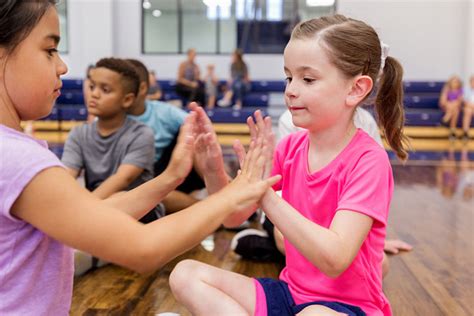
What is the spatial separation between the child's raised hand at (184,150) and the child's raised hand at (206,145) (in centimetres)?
3

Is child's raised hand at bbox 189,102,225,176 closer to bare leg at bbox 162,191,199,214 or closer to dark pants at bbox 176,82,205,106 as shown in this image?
bare leg at bbox 162,191,199,214

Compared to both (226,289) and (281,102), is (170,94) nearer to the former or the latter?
(281,102)

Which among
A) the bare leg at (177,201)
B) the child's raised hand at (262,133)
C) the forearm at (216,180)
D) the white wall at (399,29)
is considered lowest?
the bare leg at (177,201)

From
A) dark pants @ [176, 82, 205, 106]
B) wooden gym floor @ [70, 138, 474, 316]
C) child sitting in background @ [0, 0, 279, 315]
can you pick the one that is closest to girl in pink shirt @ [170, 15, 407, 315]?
Result: child sitting in background @ [0, 0, 279, 315]

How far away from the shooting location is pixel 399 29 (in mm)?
11047

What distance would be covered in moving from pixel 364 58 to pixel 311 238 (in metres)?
0.47

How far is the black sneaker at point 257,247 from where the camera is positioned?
2.57 m

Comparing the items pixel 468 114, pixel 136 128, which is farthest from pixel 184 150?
pixel 468 114

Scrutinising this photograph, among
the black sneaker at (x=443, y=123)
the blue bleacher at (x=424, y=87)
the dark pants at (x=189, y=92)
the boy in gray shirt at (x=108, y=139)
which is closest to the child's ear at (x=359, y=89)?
the boy in gray shirt at (x=108, y=139)

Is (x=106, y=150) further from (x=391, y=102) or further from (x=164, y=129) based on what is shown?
(x=391, y=102)

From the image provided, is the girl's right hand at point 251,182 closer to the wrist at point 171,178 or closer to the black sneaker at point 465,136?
the wrist at point 171,178

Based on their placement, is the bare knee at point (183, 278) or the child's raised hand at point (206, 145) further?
the bare knee at point (183, 278)

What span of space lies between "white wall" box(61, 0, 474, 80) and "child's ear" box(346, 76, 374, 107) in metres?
9.79

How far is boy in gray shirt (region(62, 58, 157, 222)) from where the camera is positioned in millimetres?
2652
